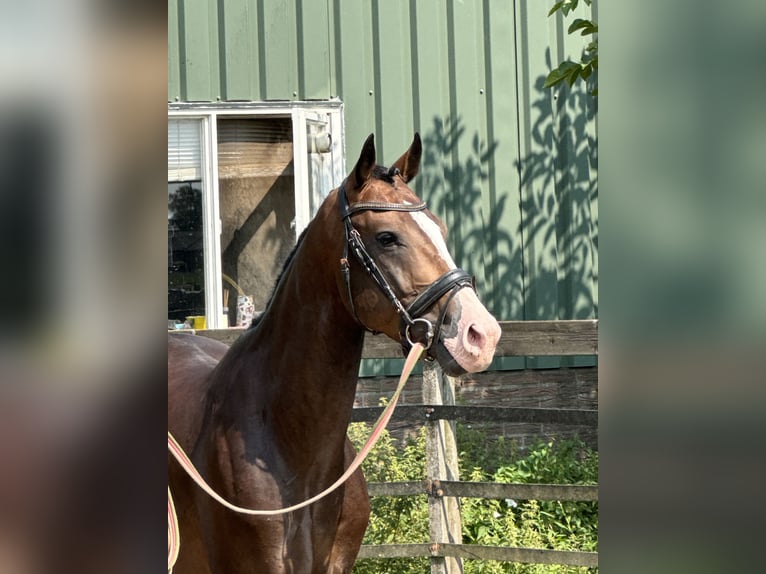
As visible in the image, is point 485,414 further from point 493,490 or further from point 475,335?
point 475,335

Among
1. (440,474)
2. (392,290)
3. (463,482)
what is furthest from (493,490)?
(392,290)

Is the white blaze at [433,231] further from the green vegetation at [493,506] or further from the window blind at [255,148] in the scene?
the window blind at [255,148]

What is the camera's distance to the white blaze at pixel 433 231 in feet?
9.73

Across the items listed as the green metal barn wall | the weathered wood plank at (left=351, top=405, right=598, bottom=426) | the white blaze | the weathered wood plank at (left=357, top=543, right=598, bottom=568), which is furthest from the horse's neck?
the green metal barn wall

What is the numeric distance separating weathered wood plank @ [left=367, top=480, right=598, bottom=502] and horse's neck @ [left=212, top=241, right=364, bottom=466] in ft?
6.89

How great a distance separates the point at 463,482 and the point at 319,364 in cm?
260

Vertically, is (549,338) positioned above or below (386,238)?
below

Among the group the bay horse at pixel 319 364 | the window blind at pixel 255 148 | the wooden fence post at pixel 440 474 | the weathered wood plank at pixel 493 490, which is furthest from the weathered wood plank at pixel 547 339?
the bay horse at pixel 319 364

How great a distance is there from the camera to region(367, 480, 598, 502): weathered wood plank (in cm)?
517

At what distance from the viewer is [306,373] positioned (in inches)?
120
